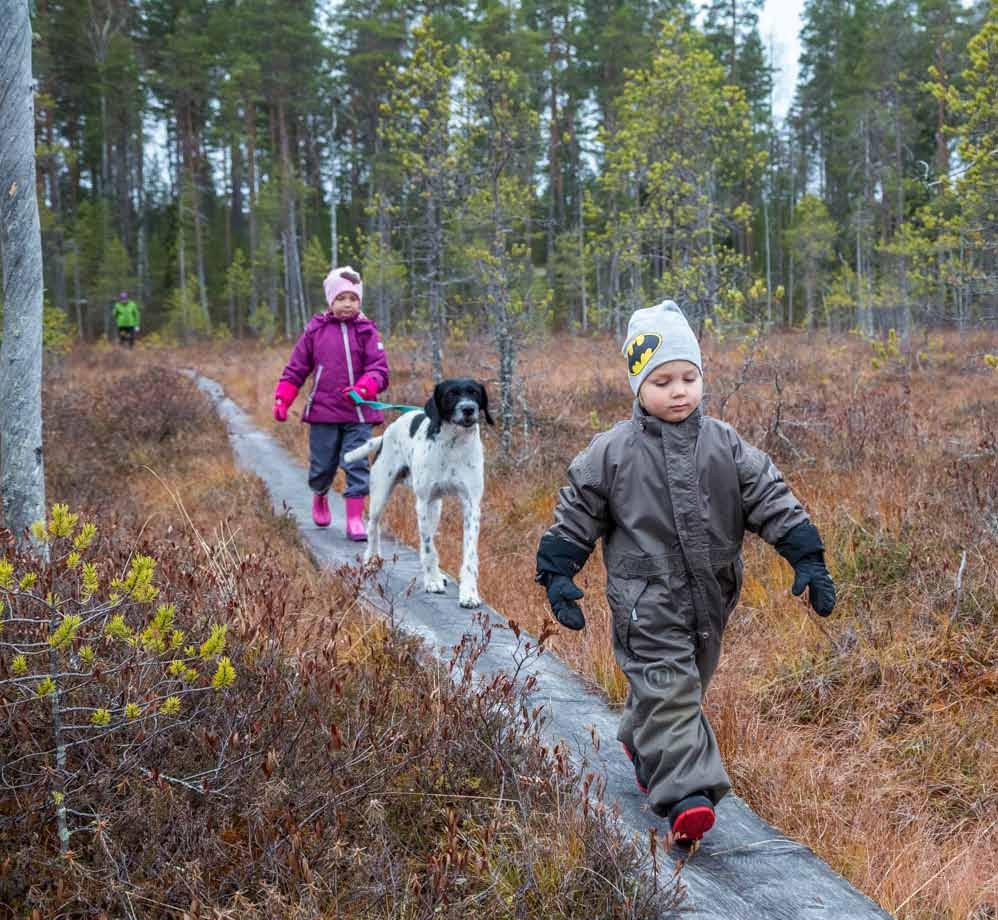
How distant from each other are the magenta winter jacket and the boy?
3832 millimetres

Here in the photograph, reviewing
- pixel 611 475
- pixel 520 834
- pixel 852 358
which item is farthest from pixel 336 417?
pixel 852 358

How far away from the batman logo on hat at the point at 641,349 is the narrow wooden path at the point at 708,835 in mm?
1180

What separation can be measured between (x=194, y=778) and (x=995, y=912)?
7.16 feet

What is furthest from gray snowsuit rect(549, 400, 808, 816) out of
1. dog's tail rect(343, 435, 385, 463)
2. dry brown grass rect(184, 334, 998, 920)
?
dog's tail rect(343, 435, 385, 463)

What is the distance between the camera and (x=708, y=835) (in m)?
2.40

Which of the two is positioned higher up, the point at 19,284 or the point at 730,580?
the point at 19,284

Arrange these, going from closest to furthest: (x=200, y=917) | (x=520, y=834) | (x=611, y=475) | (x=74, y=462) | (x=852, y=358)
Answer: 1. (x=200, y=917)
2. (x=520, y=834)
3. (x=611, y=475)
4. (x=74, y=462)
5. (x=852, y=358)

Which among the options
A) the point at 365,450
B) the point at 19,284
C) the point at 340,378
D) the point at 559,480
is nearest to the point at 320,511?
the point at 365,450

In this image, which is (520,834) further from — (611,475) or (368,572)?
(368,572)

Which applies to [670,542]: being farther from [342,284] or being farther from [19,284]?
[342,284]

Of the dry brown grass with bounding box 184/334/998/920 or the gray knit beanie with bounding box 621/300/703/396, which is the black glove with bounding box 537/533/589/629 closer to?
the gray knit beanie with bounding box 621/300/703/396

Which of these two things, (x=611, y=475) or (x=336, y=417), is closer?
(x=611, y=475)

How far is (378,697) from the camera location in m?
2.73

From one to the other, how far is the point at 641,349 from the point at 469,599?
2.38 meters
